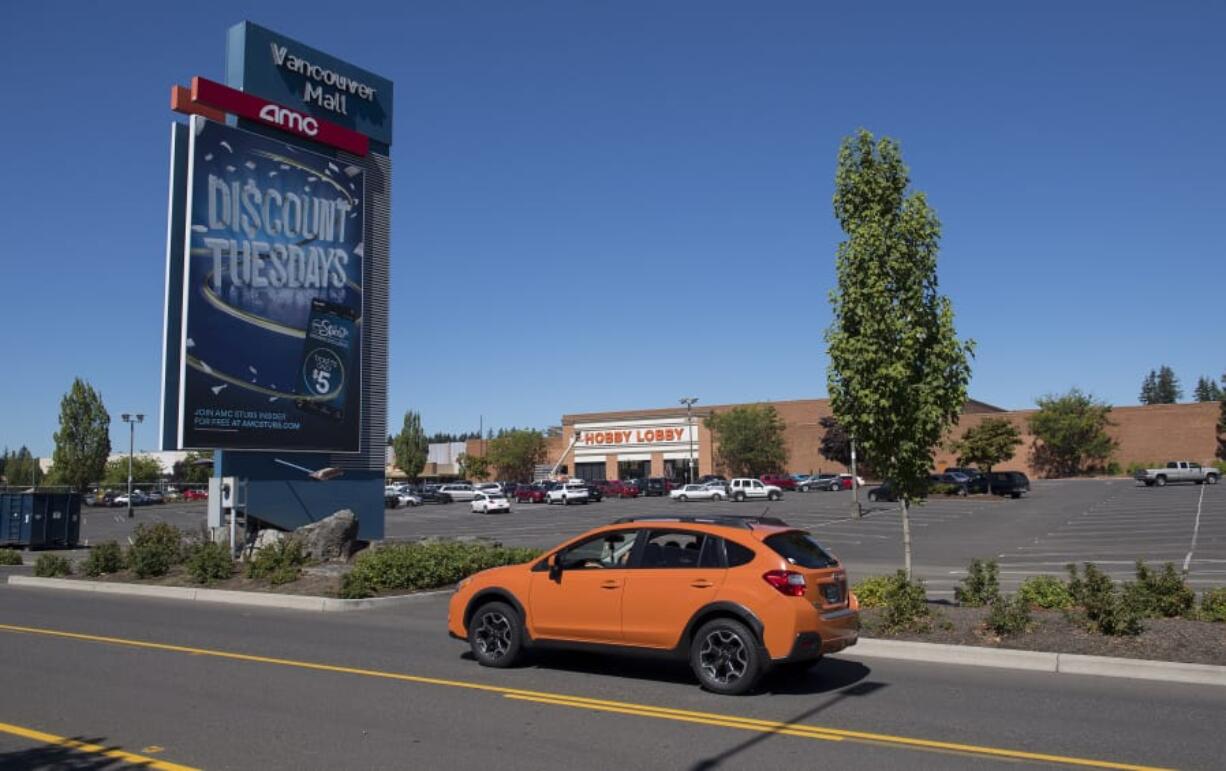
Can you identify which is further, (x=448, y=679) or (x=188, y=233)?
(x=188, y=233)

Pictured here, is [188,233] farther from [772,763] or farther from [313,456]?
[772,763]

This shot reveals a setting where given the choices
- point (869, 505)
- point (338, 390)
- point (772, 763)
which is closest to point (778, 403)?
point (869, 505)

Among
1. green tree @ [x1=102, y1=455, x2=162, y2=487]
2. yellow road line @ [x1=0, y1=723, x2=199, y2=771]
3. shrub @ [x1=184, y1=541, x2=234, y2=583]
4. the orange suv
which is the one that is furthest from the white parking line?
green tree @ [x1=102, y1=455, x2=162, y2=487]

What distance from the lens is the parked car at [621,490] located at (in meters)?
75.3

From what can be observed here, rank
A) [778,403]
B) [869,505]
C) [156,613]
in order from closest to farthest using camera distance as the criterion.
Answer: [156,613]
[869,505]
[778,403]

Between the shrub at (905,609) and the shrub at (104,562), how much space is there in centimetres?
1681

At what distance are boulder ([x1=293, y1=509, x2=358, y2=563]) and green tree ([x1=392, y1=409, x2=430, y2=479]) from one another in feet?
291

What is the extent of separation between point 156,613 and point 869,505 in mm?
42148

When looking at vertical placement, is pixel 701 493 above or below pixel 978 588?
above

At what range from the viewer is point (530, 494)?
75500 mm

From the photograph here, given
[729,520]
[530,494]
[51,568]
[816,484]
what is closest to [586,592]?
[729,520]

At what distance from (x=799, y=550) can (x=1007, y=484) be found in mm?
52680

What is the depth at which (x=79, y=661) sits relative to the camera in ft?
35.5

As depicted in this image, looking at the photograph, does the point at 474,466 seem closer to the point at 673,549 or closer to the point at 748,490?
the point at 748,490
